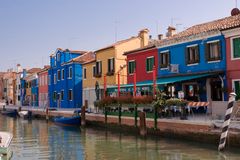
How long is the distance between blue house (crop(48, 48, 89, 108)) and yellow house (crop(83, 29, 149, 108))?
3779 millimetres

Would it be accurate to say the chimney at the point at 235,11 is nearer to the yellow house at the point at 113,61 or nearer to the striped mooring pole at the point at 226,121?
the yellow house at the point at 113,61

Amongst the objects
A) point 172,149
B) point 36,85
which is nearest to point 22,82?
point 36,85

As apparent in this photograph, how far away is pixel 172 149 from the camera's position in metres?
16.8

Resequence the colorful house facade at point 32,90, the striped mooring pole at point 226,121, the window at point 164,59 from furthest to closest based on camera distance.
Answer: the colorful house facade at point 32,90
the window at point 164,59
the striped mooring pole at point 226,121

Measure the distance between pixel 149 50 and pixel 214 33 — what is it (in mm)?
7404

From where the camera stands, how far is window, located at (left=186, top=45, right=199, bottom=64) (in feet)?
80.0

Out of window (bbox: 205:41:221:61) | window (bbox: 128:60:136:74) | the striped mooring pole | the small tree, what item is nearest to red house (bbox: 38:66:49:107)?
window (bbox: 128:60:136:74)

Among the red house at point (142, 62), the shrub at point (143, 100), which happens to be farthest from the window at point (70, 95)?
the shrub at point (143, 100)

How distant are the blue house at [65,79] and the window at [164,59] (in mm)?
16364

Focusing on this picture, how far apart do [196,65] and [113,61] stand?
12.0 meters

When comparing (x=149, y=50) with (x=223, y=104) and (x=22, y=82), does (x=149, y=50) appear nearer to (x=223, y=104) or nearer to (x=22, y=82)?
(x=223, y=104)

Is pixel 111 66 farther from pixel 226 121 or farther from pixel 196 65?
pixel 226 121

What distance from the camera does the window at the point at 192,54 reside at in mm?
24375

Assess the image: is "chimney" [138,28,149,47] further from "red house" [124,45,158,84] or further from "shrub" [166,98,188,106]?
"shrub" [166,98,188,106]
